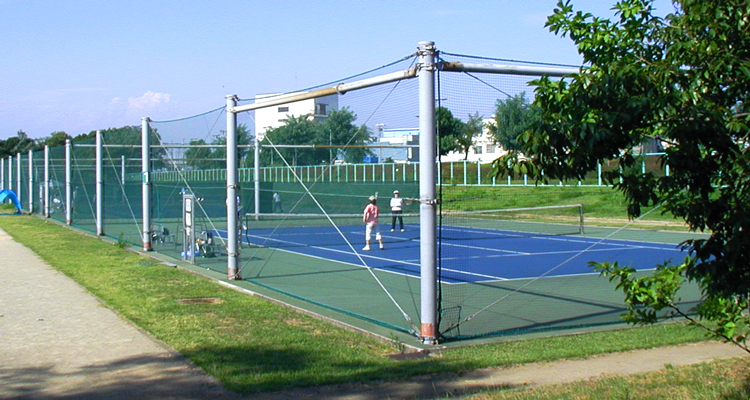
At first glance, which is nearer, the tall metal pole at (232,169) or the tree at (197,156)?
the tall metal pole at (232,169)

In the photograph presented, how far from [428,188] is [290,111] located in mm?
5822

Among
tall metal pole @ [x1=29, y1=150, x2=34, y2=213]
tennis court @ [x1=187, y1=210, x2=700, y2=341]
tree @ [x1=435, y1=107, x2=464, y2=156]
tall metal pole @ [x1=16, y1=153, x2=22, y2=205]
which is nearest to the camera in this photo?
tree @ [x1=435, y1=107, x2=464, y2=156]

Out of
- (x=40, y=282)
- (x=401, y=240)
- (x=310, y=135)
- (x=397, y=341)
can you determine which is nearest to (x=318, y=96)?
(x=310, y=135)

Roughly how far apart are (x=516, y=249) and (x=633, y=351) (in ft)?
47.3

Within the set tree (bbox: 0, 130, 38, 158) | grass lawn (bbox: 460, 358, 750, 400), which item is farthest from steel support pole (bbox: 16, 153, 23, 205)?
tree (bbox: 0, 130, 38, 158)

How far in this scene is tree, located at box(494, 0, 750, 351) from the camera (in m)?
4.51

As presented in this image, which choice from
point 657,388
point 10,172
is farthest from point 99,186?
point 10,172

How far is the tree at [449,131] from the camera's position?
9.57 meters

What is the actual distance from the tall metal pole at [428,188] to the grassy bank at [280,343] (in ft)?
1.92

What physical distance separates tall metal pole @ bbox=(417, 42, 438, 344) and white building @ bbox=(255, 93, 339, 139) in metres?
2.62

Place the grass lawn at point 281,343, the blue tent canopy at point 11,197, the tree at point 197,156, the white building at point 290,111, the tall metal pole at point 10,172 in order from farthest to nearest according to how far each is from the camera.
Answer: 1. the tall metal pole at point 10,172
2. the blue tent canopy at point 11,197
3. the tree at point 197,156
4. the white building at point 290,111
5. the grass lawn at point 281,343

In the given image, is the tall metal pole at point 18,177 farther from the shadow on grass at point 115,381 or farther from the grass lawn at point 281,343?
the shadow on grass at point 115,381

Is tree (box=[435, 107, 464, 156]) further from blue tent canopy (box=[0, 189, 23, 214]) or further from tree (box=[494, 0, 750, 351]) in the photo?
blue tent canopy (box=[0, 189, 23, 214])

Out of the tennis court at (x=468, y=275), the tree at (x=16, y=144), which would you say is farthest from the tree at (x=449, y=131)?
the tree at (x=16, y=144)
